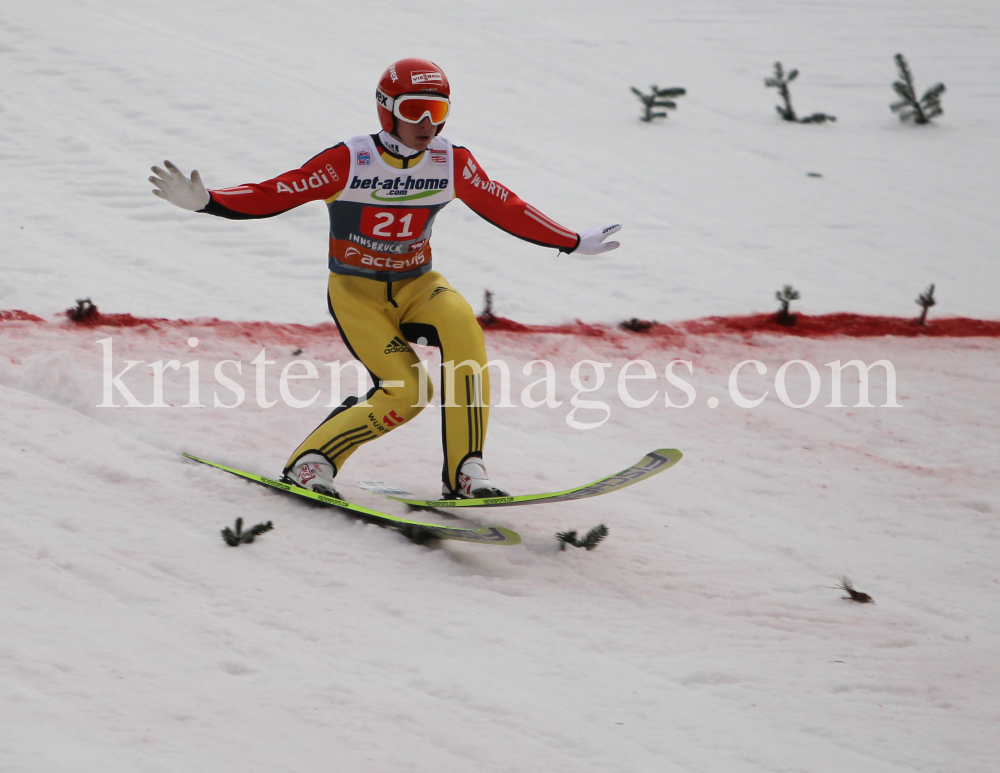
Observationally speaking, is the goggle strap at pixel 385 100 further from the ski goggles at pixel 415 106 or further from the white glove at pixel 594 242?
the white glove at pixel 594 242

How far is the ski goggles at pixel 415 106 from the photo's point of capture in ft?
13.7

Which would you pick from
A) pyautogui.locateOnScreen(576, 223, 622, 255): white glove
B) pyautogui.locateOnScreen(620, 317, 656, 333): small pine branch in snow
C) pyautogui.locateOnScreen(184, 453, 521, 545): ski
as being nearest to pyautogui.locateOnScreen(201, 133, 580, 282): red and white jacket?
pyautogui.locateOnScreen(576, 223, 622, 255): white glove

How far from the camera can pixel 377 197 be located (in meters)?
4.32

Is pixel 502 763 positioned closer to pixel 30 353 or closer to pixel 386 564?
pixel 386 564

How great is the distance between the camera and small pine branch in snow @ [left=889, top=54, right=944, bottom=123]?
1231 cm

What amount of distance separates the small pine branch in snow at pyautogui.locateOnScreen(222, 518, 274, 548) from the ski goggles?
1913mm

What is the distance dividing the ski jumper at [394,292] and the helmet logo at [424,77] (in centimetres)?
28

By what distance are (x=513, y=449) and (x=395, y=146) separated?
2082mm

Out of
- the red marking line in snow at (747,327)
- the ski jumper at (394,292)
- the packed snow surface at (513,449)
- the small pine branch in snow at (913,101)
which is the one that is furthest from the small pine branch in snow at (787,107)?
the ski jumper at (394,292)

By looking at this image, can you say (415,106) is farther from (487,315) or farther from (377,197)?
(487,315)

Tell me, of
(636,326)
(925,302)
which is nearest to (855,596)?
(636,326)

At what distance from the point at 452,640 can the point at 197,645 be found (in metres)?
0.93

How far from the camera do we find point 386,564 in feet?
13.4

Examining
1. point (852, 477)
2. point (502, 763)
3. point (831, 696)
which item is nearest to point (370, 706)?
point (502, 763)
